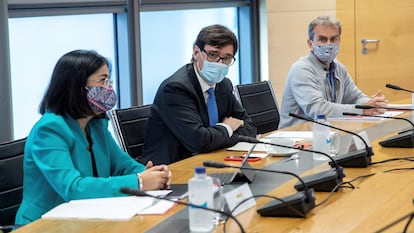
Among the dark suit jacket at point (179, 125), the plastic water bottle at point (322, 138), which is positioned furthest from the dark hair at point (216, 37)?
the plastic water bottle at point (322, 138)

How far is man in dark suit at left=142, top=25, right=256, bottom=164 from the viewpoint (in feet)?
11.2

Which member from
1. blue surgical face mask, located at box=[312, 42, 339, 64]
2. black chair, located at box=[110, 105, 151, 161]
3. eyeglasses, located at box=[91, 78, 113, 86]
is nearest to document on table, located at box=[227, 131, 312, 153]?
black chair, located at box=[110, 105, 151, 161]

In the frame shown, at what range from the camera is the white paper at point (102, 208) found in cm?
222

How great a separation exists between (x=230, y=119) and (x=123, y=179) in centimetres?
124

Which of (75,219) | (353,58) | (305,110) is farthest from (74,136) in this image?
(353,58)

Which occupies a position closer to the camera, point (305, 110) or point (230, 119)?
point (230, 119)

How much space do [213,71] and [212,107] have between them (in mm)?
205

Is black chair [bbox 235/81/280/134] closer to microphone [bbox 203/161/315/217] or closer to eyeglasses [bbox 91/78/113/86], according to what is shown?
eyeglasses [bbox 91/78/113/86]

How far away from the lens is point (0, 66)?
12.4 feet

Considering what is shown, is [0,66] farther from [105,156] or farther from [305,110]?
[305,110]

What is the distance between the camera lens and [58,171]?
2.52 meters

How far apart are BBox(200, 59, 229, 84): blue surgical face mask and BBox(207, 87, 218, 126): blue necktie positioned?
76mm

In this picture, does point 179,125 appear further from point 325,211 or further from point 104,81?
point 325,211

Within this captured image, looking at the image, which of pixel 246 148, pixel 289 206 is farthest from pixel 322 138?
pixel 289 206
